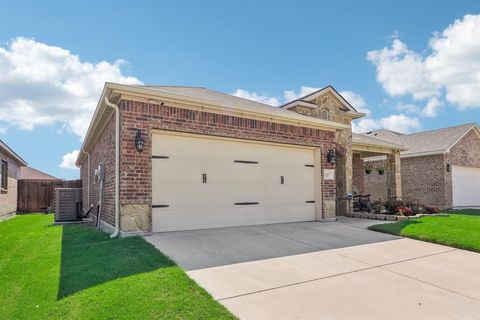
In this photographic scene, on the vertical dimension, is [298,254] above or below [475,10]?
below

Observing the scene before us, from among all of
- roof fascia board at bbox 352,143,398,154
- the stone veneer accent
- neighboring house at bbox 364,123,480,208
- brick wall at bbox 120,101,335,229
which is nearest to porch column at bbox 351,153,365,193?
neighboring house at bbox 364,123,480,208

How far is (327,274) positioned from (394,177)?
12083 millimetres

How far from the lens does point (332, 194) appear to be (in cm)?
979

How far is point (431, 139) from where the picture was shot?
19250 millimetres

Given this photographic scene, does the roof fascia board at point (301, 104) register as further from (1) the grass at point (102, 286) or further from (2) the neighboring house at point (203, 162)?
(1) the grass at point (102, 286)

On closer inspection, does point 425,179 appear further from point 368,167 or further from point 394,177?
point 368,167

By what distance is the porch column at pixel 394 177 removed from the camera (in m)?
14.9

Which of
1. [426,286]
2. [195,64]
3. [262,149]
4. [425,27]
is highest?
[425,27]

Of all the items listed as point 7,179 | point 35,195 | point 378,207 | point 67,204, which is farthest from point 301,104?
point 35,195

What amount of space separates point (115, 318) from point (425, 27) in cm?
1347

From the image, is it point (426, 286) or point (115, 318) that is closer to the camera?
point (115, 318)

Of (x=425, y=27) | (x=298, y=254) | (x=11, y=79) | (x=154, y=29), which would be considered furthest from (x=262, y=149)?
(x=11, y=79)

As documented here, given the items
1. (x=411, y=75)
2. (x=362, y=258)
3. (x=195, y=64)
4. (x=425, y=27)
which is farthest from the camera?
(x=411, y=75)

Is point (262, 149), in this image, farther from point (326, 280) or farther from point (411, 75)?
point (411, 75)
